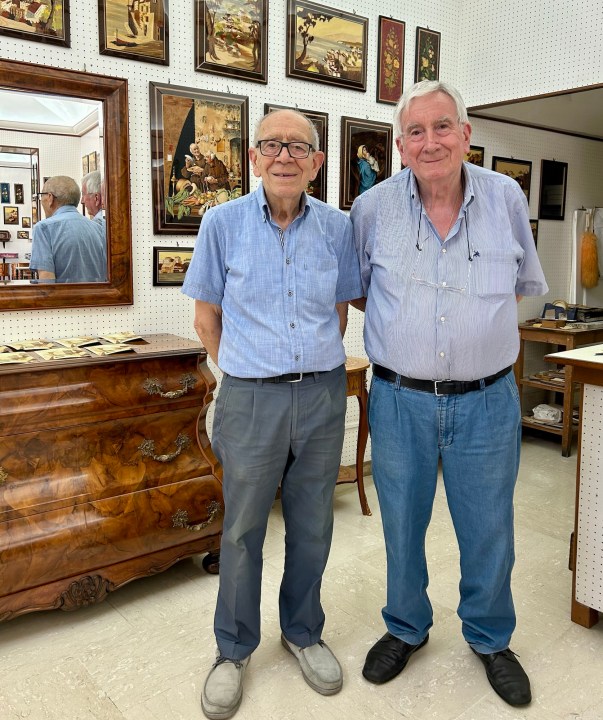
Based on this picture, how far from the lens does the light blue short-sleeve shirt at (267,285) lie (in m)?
2.05

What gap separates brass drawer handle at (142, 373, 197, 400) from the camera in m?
2.83

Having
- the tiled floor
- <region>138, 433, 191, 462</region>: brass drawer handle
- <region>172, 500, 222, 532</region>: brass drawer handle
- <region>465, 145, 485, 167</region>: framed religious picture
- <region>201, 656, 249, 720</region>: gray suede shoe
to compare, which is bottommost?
the tiled floor

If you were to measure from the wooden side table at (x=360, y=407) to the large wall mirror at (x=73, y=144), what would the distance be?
123 cm

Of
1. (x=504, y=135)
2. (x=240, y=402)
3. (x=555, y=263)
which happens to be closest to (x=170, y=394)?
(x=240, y=402)

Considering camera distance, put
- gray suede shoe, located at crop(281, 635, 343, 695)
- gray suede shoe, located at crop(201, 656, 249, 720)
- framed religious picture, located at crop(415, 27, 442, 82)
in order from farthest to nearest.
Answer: framed religious picture, located at crop(415, 27, 442, 82)
gray suede shoe, located at crop(281, 635, 343, 695)
gray suede shoe, located at crop(201, 656, 249, 720)

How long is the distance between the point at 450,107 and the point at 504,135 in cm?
316

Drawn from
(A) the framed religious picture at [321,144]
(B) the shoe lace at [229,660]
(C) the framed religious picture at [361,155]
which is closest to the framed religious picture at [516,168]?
(C) the framed religious picture at [361,155]

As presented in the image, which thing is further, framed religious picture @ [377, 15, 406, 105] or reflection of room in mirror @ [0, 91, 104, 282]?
framed religious picture @ [377, 15, 406, 105]

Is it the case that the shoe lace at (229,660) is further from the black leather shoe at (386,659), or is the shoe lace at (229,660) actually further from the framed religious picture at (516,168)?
the framed religious picture at (516,168)

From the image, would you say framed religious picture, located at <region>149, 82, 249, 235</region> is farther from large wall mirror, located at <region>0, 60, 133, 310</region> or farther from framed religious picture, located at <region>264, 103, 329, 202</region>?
framed religious picture, located at <region>264, 103, 329, 202</region>

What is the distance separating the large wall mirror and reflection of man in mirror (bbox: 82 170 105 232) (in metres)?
0.03

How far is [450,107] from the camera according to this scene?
204 cm

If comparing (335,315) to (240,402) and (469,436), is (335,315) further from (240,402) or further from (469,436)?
(469,436)

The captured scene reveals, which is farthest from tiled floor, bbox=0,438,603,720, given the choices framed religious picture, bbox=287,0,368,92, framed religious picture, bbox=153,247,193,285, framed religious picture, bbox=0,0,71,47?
framed religious picture, bbox=287,0,368,92
